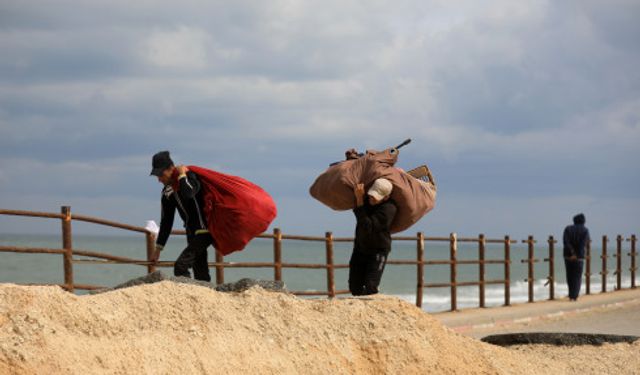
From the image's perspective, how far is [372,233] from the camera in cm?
647

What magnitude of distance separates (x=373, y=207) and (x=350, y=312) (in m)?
1.50

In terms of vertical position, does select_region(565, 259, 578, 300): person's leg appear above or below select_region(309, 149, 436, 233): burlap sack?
below

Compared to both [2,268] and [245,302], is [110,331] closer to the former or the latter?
[245,302]

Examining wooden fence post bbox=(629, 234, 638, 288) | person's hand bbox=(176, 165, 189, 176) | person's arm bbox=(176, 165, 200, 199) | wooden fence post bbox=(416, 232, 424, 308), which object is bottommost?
wooden fence post bbox=(629, 234, 638, 288)

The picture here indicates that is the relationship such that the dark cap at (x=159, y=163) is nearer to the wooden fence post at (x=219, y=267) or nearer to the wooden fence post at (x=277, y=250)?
the wooden fence post at (x=219, y=267)

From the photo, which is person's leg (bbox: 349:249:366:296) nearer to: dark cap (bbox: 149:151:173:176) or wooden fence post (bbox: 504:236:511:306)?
dark cap (bbox: 149:151:173:176)

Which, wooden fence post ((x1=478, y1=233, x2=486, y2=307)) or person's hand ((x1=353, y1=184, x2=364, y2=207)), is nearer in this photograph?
person's hand ((x1=353, y1=184, x2=364, y2=207))

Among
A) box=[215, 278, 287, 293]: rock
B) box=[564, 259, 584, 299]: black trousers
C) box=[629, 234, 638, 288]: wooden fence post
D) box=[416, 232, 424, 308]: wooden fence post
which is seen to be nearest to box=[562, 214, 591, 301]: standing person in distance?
box=[564, 259, 584, 299]: black trousers

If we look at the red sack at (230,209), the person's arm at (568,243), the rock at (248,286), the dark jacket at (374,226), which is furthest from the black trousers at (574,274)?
the rock at (248,286)

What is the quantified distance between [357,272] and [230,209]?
105 cm

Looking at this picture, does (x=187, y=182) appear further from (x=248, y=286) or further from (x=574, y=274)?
(x=574, y=274)

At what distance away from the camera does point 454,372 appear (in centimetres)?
522

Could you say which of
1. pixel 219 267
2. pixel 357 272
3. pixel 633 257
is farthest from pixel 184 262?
pixel 633 257

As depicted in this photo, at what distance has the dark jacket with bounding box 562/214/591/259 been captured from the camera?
55.3ft
